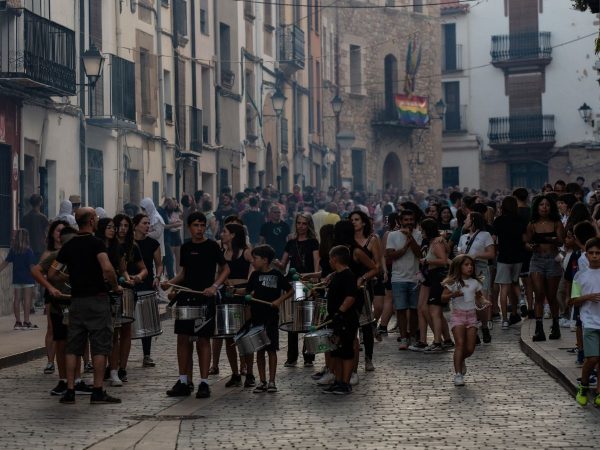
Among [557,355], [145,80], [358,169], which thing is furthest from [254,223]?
[358,169]

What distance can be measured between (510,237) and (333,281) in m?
6.36

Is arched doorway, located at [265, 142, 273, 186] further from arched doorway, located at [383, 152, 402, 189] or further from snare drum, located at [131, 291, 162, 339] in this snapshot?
snare drum, located at [131, 291, 162, 339]

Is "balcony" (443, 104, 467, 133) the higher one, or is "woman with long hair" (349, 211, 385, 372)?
"balcony" (443, 104, 467, 133)

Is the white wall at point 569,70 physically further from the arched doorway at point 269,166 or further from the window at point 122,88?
the window at point 122,88

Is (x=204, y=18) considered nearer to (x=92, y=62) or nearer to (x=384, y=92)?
(x=92, y=62)

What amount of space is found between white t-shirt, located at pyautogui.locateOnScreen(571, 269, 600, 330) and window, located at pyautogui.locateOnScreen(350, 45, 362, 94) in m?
46.7

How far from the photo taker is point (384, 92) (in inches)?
2389

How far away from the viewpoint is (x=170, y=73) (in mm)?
35312

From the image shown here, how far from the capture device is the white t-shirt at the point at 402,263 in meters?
17.0

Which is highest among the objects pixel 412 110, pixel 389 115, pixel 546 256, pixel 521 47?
pixel 521 47

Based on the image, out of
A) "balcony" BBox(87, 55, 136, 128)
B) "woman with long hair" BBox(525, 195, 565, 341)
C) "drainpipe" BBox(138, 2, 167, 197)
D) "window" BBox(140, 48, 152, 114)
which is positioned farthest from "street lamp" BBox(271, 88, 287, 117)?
"woman with long hair" BBox(525, 195, 565, 341)

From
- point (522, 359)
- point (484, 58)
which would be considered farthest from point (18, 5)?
point (484, 58)

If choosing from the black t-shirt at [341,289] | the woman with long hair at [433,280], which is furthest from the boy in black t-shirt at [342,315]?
the woman with long hair at [433,280]

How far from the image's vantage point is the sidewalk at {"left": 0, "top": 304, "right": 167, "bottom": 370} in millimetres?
16062
